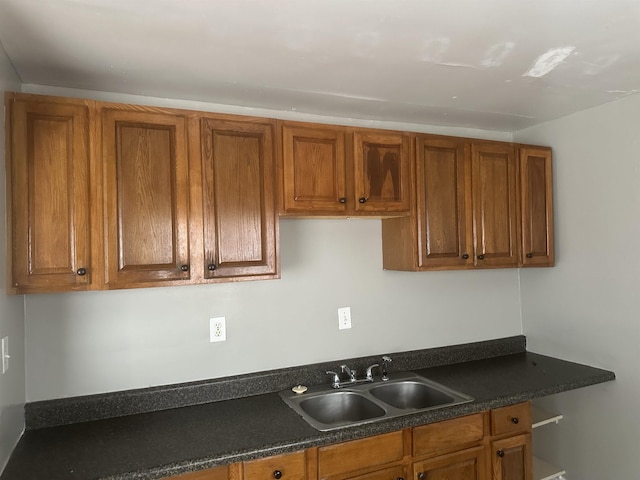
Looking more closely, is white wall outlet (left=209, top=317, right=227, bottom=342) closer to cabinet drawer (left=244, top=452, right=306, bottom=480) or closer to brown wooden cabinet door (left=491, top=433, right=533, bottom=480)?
cabinet drawer (left=244, top=452, right=306, bottom=480)

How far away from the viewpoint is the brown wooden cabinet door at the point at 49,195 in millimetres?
1562

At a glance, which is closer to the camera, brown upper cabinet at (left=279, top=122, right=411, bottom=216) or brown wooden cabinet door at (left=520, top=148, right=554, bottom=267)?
brown upper cabinet at (left=279, top=122, right=411, bottom=216)

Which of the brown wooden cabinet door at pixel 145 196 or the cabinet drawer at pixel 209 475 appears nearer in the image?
the cabinet drawer at pixel 209 475

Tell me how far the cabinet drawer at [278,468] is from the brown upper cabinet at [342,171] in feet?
3.37

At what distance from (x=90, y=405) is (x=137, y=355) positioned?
27 cm

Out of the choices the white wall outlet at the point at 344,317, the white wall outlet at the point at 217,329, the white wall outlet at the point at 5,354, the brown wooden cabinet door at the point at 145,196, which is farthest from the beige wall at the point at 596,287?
the white wall outlet at the point at 5,354

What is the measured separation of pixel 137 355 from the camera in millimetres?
2002

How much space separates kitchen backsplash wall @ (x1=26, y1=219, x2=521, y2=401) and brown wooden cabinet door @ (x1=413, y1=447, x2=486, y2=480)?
70 cm

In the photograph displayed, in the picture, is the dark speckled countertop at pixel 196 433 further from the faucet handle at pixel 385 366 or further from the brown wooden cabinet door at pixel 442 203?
the brown wooden cabinet door at pixel 442 203

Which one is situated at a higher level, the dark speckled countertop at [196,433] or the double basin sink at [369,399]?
the dark speckled countertop at [196,433]

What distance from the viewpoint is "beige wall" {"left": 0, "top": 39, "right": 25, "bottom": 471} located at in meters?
1.46

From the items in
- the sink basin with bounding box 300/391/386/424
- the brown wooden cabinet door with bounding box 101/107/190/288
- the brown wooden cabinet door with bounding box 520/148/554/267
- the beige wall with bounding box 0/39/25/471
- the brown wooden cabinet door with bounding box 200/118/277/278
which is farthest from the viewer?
the brown wooden cabinet door with bounding box 520/148/554/267

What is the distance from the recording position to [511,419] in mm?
2104

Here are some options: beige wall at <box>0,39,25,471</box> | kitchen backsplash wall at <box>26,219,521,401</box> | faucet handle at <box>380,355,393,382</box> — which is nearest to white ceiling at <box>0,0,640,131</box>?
beige wall at <box>0,39,25,471</box>
